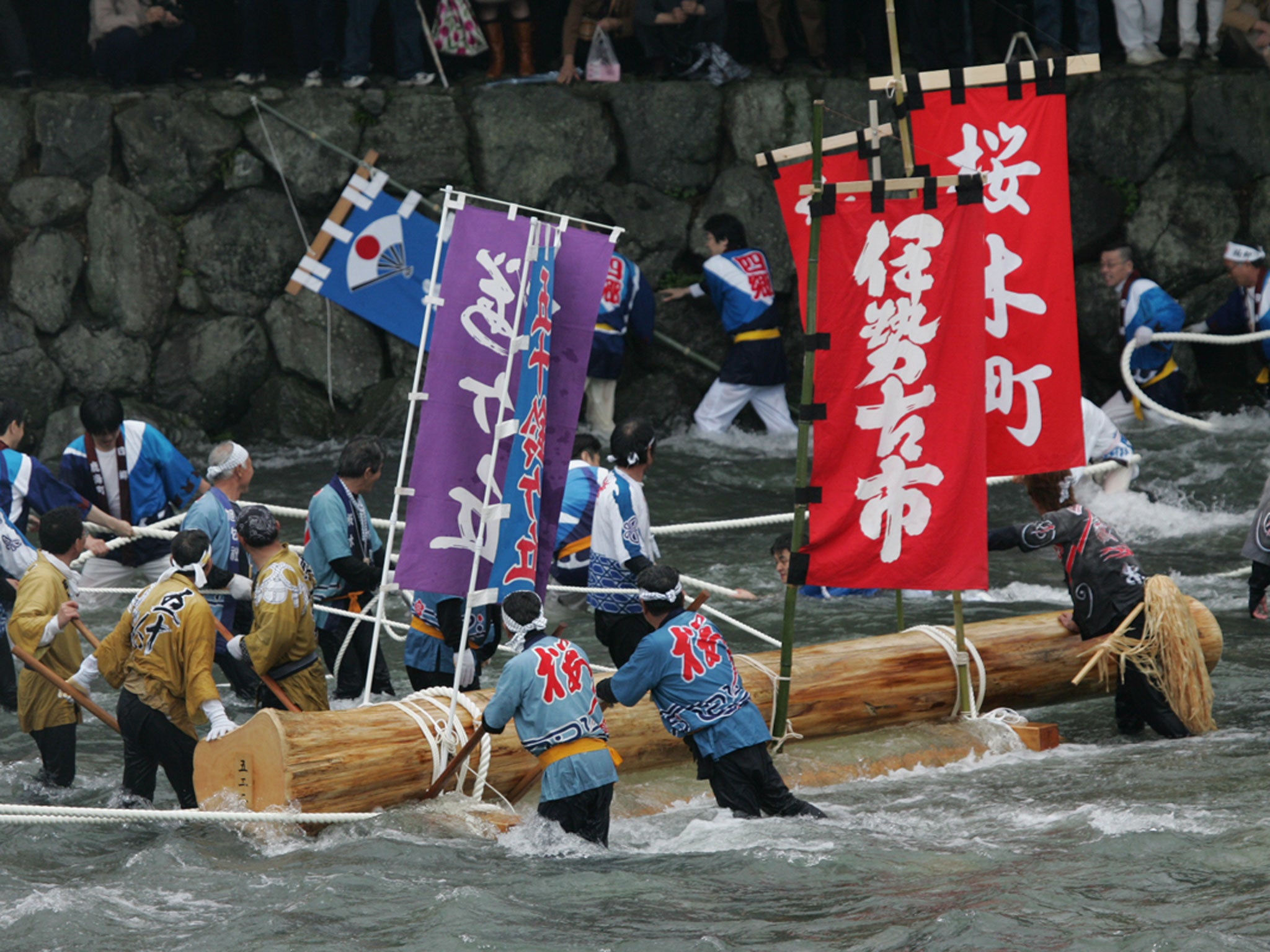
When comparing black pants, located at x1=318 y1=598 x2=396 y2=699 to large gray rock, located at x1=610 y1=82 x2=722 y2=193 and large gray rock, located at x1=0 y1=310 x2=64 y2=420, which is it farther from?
large gray rock, located at x1=610 y1=82 x2=722 y2=193

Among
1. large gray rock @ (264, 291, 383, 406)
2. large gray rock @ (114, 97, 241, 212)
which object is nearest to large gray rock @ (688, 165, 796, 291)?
large gray rock @ (264, 291, 383, 406)

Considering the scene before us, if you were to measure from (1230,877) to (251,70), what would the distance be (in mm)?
12739

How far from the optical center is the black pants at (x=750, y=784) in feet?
21.1

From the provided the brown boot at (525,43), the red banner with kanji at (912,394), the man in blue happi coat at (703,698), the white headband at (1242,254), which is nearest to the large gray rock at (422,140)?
the brown boot at (525,43)

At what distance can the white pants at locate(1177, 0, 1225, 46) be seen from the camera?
15.2 metres

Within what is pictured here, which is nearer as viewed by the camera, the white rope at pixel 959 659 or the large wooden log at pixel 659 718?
the large wooden log at pixel 659 718

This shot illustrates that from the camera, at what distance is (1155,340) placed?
1377 cm

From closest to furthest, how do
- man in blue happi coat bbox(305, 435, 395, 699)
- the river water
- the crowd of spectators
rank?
1. the river water
2. man in blue happi coat bbox(305, 435, 395, 699)
3. the crowd of spectators

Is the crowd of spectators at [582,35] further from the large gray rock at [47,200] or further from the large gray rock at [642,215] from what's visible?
the large gray rock at [642,215]

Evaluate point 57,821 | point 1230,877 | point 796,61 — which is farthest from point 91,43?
point 1230,877

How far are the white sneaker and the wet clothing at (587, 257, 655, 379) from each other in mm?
2966

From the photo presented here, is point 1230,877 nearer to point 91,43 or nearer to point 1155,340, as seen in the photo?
point 1155,340

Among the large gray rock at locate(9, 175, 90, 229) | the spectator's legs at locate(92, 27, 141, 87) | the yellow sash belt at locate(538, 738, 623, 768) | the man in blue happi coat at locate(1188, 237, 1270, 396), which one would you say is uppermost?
the spectator's legs at locate(92, 27, 141, 87)

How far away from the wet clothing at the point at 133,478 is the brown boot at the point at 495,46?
24.7 ft
